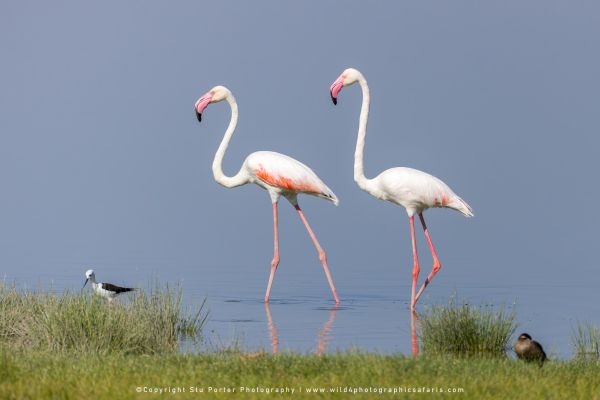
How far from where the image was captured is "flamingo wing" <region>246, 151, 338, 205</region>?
17.0 metres

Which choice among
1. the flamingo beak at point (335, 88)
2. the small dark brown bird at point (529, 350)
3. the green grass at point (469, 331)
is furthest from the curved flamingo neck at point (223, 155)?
the small dark brown bird at point (529, 350)

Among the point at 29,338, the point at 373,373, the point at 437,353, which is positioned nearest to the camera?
the point at 373,373

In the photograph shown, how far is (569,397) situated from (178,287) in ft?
19.3

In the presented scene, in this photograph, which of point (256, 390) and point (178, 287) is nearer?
point (256, 390)

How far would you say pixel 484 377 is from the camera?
938cm

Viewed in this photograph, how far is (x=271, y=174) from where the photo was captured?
56.1ft

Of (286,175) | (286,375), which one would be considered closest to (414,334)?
(286,175)

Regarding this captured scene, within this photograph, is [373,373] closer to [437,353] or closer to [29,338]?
[437,353]

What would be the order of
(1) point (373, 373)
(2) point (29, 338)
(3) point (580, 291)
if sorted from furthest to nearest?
(3) point (580, 291) < (2) point (29, 338) < (1) point (373, 373)

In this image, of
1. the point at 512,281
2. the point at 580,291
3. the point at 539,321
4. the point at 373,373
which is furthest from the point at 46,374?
the point at 512,281

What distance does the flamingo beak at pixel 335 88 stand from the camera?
1653cm

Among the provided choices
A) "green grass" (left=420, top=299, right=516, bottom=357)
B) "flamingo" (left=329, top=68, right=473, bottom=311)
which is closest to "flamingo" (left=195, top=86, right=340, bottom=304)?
"flamingo" (left=329, top=68, right=473, bottom=311)

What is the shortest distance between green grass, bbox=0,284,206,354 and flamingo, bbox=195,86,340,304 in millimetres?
3823

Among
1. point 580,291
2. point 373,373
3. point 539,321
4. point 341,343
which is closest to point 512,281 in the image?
point 580,291
